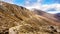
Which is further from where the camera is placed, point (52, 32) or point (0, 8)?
point (0, 8)

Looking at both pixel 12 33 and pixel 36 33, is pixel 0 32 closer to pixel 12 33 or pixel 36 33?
pixel 12 33

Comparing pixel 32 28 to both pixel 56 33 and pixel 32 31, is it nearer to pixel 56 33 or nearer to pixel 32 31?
pixel 32 31

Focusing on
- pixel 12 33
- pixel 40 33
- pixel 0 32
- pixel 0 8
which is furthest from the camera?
pixel 0 8

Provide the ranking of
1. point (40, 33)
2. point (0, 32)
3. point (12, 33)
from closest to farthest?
point (12, 33) < point (40, 33) < point (0, 32)

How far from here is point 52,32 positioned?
25.8 m

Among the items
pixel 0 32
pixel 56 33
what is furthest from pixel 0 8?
pixel 56 33

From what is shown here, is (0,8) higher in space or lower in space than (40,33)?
higher

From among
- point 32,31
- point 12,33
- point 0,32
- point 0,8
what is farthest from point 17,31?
point 0,8

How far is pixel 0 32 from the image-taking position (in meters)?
26.3

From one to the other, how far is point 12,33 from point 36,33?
3822mm

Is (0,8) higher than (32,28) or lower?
higher

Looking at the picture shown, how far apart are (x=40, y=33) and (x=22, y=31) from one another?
2921 mm

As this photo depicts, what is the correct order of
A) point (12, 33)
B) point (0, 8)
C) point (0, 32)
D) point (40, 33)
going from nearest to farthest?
point (12, 33) < point (40, 33) < point (0, 32) < point (0, 8)

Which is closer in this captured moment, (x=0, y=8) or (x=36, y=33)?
(x=36, y=33)
